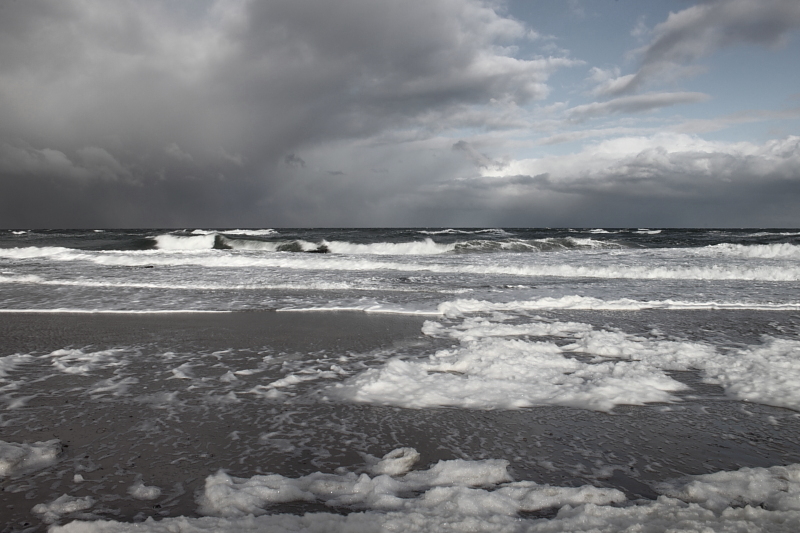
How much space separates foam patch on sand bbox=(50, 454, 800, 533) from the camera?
2.17 metres

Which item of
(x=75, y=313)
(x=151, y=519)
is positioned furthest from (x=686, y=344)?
(x=75, y=313)

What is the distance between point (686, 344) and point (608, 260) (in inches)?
532

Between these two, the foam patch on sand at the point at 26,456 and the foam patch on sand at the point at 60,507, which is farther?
the foam patch on sand at the point at 26,456

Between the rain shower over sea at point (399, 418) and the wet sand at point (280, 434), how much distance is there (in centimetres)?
2

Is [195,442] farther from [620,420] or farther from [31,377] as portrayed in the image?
[620,420]

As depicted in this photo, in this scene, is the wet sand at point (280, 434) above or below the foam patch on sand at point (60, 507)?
below

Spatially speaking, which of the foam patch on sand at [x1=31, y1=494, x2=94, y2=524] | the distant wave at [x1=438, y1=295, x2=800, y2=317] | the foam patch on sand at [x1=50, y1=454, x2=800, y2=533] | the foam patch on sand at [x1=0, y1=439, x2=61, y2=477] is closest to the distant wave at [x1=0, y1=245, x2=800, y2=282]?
the distant wave at [x1=438, y1=295, x2=800, y2=317]

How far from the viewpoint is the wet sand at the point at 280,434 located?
8.67ft

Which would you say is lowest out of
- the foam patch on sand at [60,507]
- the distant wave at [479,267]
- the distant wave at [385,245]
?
the foam patch on sand at [60,507]

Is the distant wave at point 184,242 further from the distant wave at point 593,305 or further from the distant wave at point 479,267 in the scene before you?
the distant wave at point 593,305

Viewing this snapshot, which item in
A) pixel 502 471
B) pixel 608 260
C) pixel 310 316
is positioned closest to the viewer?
pixel 502 471

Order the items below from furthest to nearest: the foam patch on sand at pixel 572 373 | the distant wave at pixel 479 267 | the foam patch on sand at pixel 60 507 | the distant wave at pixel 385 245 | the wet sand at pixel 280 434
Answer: the distant wave at pixel 385 245
the distant wave at pixel 479 267
the foam patch on sand at pixel 572 373
the wet sand at pixel 280 434
the foam patch on sand at pixel 60 507

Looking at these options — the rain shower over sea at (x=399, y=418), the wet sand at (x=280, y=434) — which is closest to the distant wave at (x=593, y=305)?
the rain shower over sea at (x=399, y=418)

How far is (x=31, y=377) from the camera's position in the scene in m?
4.57
